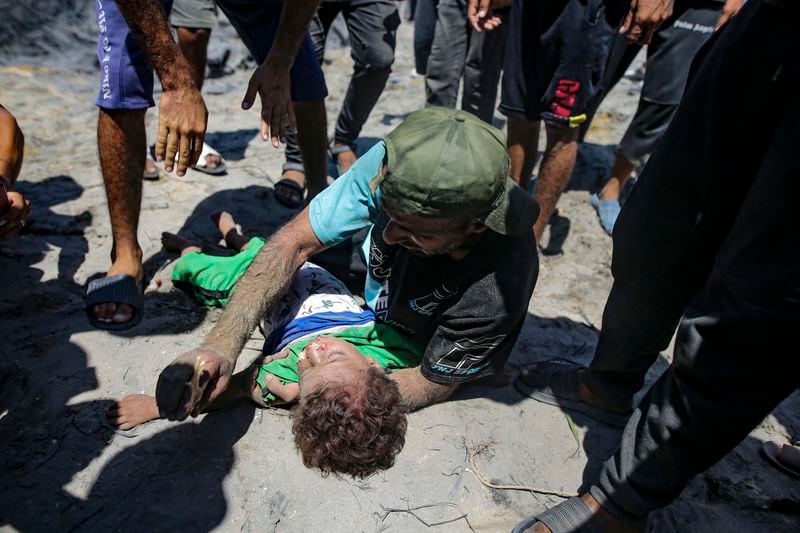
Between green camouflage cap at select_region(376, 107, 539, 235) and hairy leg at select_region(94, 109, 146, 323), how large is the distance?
4.28 feet

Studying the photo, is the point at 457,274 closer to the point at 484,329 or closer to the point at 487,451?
the point at 484,329

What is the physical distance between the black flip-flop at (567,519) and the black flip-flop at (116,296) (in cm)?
179

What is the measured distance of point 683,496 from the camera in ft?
6.49

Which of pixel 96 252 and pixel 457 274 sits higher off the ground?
pixel 457 274

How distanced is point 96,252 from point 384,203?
1932 millimetres

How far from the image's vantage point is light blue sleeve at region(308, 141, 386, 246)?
6.51 feet

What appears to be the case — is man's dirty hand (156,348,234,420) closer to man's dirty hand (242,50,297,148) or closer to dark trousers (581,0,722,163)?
man's dirty hand (242,50,297,148)

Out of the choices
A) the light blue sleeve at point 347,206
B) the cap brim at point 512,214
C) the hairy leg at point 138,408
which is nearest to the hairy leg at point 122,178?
the hairy leg at point 138,408

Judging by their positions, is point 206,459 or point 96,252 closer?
point 206,459

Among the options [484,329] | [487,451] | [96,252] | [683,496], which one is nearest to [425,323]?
[484,329]

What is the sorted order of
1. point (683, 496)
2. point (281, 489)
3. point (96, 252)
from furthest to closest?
1. point (96, 252)
2. point (683, 496)
3. point (281, 489)

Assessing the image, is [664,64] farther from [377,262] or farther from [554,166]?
[377,262]

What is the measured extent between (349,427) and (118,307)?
1.21m

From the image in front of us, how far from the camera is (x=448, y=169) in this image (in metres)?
Result: 1.58
